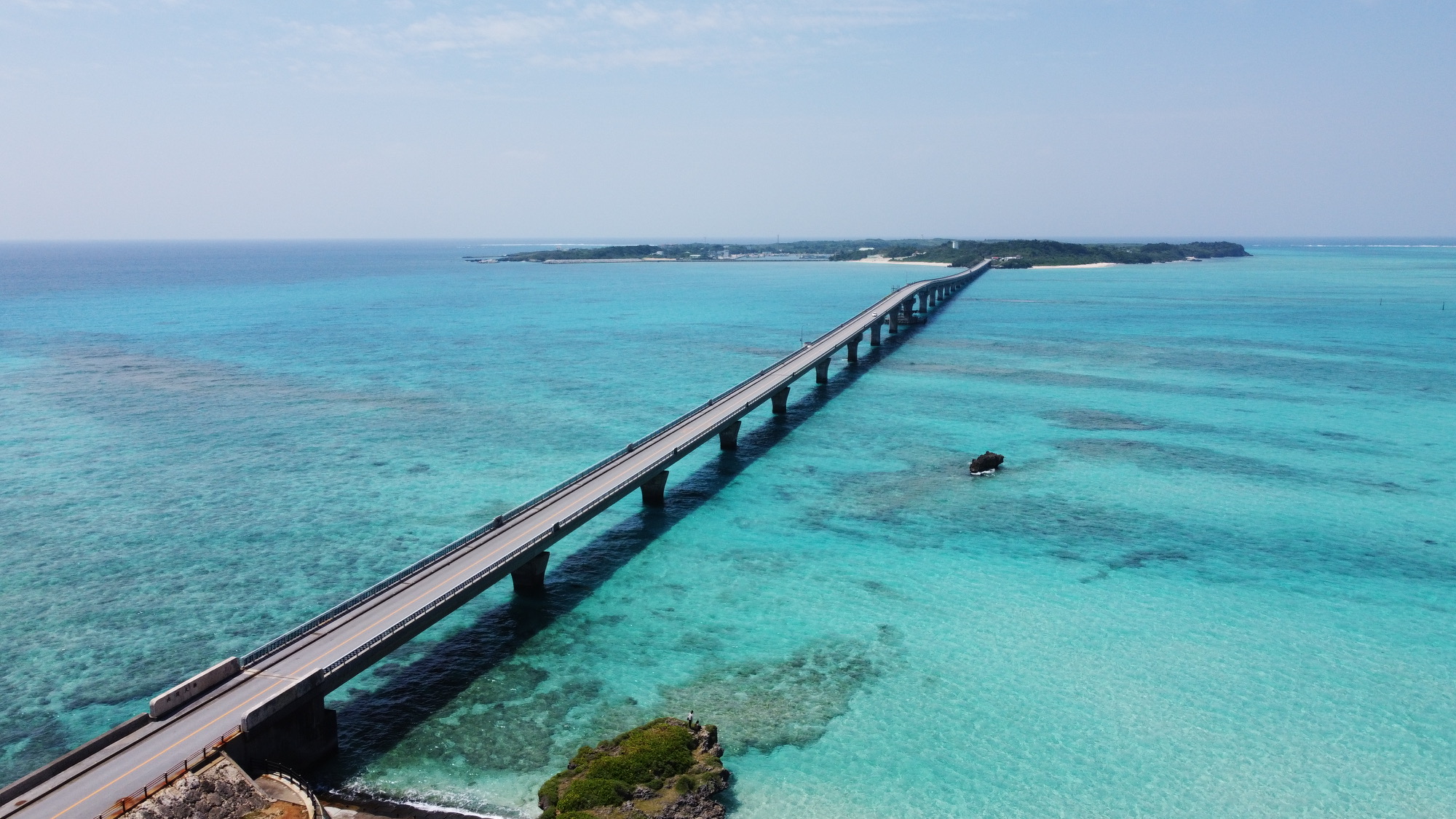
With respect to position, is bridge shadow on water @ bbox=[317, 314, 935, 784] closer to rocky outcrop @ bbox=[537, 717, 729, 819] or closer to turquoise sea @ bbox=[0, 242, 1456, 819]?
turquoise sea @ bbox=[0, 242, 1456, 819]

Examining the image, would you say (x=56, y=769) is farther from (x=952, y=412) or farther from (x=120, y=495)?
(x=952, y=412)

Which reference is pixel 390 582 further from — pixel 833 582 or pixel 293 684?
pixel 833 582

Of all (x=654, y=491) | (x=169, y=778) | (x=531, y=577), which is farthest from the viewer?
(x=654, y=491)

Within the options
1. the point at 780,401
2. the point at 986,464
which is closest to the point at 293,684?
the point at 986,464

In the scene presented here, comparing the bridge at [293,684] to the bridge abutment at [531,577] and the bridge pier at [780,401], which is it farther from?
the bridge pier at [780,401]

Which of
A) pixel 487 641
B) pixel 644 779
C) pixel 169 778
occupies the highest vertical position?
pixel 169 778

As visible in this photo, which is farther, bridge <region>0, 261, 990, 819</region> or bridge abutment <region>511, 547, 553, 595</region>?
bridge abutment <region>511, 547, 553, 595</region>

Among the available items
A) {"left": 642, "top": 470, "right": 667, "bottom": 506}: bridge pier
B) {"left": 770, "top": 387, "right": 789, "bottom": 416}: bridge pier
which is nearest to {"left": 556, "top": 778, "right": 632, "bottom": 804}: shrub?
{"left": 642, "top": 470, "right": 667, "bottom": 506}: bridge pier
